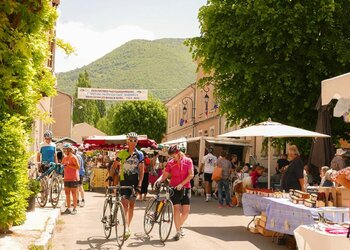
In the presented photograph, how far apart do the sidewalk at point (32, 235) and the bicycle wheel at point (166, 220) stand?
198cm

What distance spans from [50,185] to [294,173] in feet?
21.8

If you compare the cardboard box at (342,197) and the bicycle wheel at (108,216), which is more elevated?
the cardboard box at (342,197)

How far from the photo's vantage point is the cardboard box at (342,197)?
31.4 ft

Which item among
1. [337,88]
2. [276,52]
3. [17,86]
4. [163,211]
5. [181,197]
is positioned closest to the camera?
[337,88]

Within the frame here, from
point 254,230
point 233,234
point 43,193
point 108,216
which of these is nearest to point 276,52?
point 43,193

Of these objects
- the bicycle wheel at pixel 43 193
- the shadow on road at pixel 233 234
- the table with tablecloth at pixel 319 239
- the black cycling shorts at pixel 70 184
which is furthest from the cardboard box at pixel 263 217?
the bicycle wheel at pixel 43 193

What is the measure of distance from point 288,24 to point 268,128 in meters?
7.49

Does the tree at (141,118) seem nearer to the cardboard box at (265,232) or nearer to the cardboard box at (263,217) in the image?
the cardboard box at (265,232)

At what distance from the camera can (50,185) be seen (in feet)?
51.8

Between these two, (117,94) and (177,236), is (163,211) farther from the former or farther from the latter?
(117,94)

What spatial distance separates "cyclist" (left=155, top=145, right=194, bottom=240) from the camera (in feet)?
37.4

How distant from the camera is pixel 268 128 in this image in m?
14.8

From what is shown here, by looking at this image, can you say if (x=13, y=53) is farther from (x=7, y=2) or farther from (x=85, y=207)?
(x=85, y=207)

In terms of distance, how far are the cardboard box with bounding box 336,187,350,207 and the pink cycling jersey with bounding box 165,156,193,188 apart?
9.70ft
